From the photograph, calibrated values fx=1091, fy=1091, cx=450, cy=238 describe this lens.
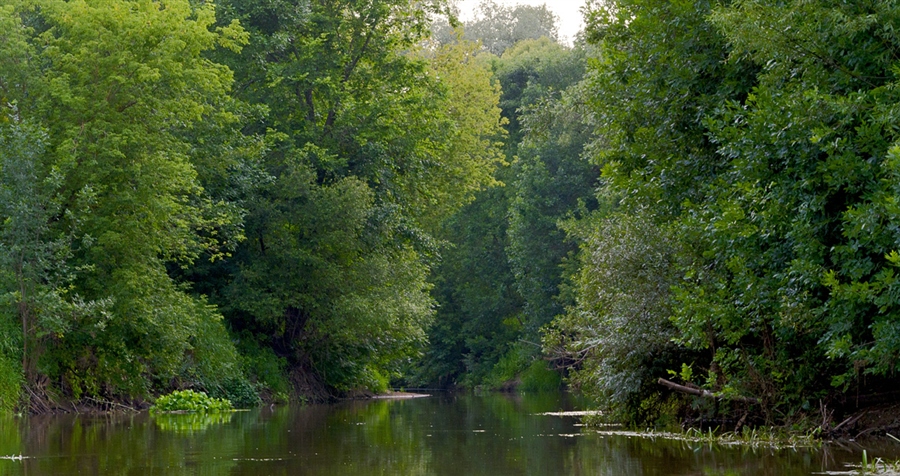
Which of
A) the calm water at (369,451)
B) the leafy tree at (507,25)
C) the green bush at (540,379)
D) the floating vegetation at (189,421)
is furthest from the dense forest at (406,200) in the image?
the leafy tree at (507,25)

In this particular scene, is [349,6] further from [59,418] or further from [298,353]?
[59,418]

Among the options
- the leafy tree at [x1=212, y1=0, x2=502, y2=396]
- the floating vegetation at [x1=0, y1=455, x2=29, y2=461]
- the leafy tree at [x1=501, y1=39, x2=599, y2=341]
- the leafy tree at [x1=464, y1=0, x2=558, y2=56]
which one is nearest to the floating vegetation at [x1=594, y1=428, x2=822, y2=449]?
the floating vegetation at [x1=0, y1=455, x2=29, y2=461]

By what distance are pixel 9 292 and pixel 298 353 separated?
40.7 feet

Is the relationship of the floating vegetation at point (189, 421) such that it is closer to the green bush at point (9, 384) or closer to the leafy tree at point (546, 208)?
the green bush at point (9, 384)

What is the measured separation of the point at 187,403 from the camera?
23.7 metres

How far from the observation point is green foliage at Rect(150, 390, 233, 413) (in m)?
23.3

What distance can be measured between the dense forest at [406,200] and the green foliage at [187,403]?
0.69m

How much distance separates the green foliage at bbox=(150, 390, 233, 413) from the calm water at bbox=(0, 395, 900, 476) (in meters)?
4.31

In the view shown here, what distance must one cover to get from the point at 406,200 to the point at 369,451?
22432 millimetres

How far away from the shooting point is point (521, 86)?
53.2 m

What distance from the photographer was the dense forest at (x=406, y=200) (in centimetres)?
1130

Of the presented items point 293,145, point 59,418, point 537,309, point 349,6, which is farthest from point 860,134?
point 537,309

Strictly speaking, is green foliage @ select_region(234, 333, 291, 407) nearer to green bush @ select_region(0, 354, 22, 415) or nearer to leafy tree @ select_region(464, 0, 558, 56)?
green bush @ select_region(0, 354, 22, 415)

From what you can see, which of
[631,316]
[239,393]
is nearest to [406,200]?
[239,393]
